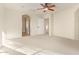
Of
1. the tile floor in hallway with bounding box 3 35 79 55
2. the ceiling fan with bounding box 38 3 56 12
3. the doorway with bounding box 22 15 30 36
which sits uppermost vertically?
the ceiling fan with bounding box 38 3 56 12

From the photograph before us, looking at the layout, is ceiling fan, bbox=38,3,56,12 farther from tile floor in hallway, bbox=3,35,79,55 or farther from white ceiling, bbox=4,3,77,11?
tile floor in hallway, bbox=3,35,79,55

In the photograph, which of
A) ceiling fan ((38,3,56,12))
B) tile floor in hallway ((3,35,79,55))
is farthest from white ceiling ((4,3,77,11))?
tile floor in hallway ((3,35,79,55))

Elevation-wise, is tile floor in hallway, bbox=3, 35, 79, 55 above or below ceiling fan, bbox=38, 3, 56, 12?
below

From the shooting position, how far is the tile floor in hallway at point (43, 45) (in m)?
1.91

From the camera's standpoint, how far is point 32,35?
6.48ft

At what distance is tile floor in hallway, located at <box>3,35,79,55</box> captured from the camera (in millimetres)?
1912

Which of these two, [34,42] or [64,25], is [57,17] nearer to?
[64,25]

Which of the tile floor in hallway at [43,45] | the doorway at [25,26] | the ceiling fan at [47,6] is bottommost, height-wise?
the tile floor in hallway at [43,45]

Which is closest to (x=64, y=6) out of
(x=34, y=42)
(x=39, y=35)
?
(x=39, y=35)

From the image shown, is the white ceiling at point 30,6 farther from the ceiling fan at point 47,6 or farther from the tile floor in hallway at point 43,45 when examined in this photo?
the tile floor in hallway at point 43,45

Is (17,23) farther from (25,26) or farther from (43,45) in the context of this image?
(43,45)

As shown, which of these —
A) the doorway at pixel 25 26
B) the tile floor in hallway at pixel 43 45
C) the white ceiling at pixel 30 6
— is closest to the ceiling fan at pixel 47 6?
the white ceiling at pixel 30 6

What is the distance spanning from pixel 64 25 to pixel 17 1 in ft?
2.38
